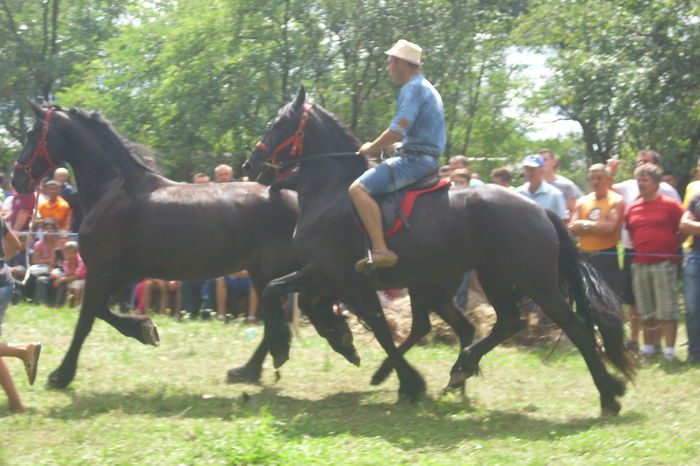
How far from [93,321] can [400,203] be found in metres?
2.96

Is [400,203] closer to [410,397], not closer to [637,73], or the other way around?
[410,397]

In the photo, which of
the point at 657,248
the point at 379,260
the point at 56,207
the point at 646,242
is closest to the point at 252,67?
the point at 56,207

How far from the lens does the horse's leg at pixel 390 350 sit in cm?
723

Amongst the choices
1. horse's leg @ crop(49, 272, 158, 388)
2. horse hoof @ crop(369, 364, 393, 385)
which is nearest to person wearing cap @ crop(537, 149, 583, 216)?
horse hoof @ crop(369, 364, 393, 385)

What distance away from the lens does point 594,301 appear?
672 cm

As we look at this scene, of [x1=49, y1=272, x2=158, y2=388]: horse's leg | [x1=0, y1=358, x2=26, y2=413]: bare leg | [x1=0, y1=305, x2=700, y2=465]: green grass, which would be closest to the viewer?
[x1=0, y1=305, x2=700, y2=465]: green grass

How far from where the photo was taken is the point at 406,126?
6.76m

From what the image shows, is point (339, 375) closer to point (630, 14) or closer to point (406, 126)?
point (406, 126)

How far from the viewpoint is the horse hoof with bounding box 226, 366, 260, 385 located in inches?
314

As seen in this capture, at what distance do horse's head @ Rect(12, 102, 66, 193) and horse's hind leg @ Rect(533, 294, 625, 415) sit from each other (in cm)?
447

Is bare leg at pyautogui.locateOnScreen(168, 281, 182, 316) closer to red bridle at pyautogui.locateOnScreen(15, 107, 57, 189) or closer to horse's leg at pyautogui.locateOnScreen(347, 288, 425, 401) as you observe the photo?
red bridle at pyautogui.locateOnScreen(15, 107, 57, 189)

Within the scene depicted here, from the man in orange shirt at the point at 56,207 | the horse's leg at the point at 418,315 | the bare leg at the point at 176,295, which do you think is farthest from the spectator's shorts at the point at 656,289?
the man in orange shirt at the point at 56,207

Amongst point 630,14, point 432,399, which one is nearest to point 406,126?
point 432,399

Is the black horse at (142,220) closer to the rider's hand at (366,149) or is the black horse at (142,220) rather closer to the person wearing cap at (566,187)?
the rider's hand at (366,149)
